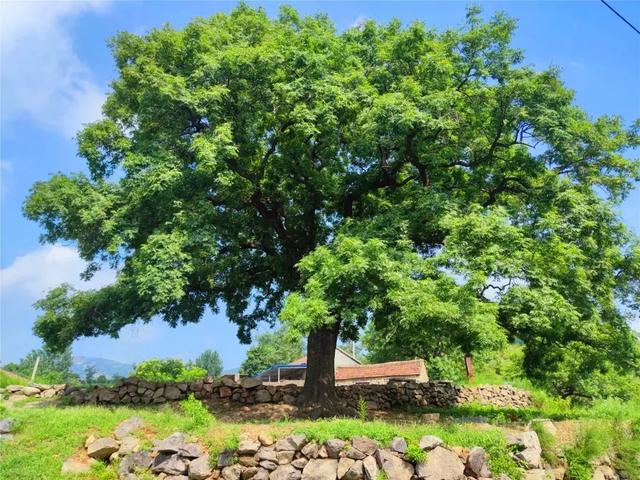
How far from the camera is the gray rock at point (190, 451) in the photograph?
891 centimetres

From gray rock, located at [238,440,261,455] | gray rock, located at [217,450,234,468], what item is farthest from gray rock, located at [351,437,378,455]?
gray rock, located at [217,450,234,468]

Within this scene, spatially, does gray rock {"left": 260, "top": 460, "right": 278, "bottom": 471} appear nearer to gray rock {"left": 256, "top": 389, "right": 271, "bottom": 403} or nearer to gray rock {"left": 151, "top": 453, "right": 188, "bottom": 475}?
gray rock {"left": 151, "top": 453, "right": 188, "bottom": 475}

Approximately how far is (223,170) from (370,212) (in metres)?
4.33

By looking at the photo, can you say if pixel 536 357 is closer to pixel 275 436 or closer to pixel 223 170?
pixel 275 436

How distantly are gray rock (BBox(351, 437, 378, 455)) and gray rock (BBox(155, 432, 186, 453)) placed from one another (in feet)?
10.1

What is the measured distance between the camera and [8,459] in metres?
8.75

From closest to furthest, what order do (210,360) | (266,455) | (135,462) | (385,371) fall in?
(266,455) < (135,462) < (385,371) < (210,360)

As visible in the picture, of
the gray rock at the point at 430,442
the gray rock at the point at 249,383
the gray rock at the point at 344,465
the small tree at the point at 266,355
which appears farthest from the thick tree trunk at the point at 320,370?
the small tree at the point at 266,355

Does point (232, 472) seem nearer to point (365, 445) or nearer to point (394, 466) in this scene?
point (365, 445)

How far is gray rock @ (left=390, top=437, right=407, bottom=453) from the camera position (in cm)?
852

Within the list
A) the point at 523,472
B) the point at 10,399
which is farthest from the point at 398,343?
the point at 10,399

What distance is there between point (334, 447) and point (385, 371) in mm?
21981

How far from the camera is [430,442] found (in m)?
8.59

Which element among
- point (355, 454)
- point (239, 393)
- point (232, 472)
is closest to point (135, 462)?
point (232, 472)
